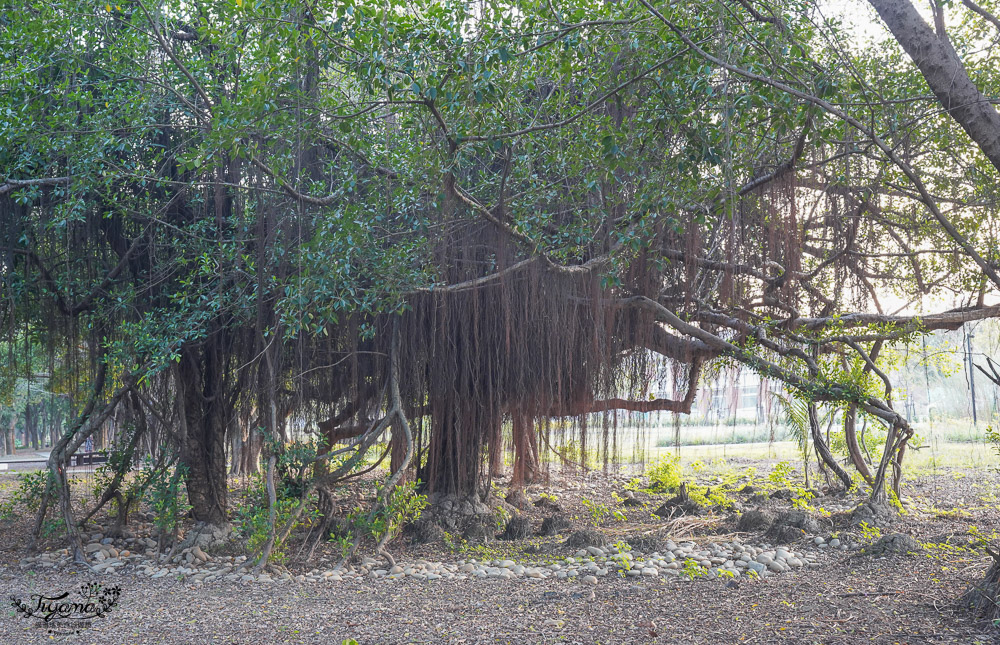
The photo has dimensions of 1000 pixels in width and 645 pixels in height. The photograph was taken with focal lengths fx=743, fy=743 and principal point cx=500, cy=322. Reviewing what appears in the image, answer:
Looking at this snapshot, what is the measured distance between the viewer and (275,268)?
4766mm

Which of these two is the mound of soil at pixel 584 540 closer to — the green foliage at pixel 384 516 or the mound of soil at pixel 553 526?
the mound of soil at pixel 553 526

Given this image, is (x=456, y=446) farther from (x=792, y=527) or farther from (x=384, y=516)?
(x=792, y=527)

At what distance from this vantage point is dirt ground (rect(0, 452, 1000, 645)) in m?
3.17

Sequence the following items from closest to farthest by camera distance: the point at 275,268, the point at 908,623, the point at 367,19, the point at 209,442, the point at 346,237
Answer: the point at 908,623, the point at 367,19, the point at 346,237, the point at 275,268, the point at 209,442

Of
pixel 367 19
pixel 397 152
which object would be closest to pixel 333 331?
pixel 397 152

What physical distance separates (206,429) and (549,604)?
11.5 ft

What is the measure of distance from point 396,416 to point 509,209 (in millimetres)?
1658

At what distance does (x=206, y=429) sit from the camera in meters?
5.99

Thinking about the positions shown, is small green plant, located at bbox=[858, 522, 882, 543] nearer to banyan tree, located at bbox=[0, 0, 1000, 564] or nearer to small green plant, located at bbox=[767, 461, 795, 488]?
banyan tree, located at bbox=[0, 0, 1000, 564]

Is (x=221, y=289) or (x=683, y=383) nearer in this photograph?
(x=221, y=289)

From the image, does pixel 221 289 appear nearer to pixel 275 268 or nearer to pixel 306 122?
pixel 275 268
